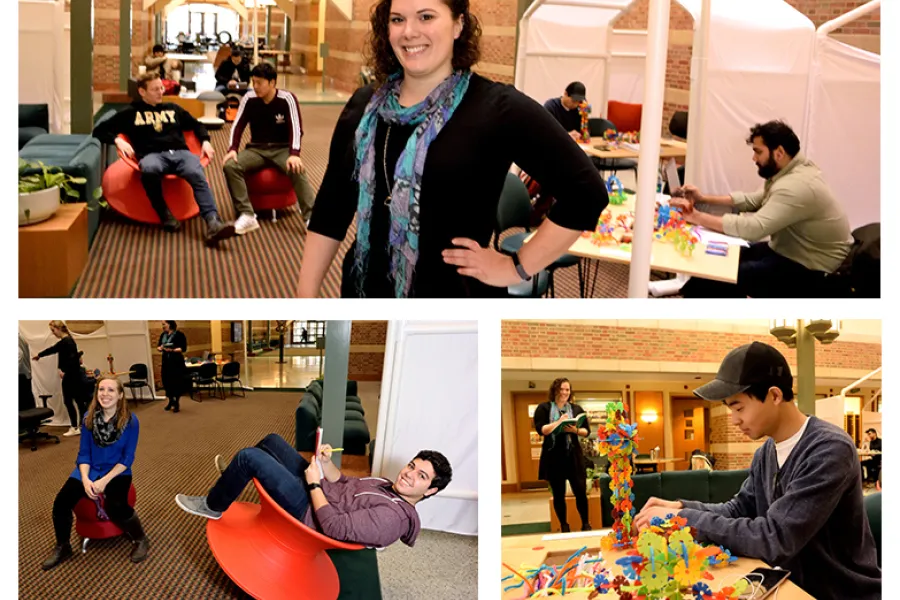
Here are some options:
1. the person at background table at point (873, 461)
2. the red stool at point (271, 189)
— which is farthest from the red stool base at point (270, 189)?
the person at background table at point (873, 461)

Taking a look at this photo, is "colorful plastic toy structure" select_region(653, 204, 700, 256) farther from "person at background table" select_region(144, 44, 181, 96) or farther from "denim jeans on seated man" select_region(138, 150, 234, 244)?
"person at background table" select_region(144, 44, 181, 96)

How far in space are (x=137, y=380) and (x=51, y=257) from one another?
58cm

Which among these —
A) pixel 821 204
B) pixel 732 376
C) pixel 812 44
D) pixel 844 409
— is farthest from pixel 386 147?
pixel 812 44

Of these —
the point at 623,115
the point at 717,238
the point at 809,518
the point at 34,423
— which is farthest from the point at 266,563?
the point at 623,115

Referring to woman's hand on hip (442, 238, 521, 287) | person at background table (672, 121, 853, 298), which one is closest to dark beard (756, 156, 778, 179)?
person at background table (672, 121, 853, 298)

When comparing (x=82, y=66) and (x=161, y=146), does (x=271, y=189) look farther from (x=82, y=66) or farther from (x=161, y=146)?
(x=82, y=66)

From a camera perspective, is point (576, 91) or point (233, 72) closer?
point (233, 72)

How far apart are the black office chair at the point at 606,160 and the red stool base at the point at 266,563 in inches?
59.9

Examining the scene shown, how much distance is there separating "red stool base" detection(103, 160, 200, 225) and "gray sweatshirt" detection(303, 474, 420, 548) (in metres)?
1.01

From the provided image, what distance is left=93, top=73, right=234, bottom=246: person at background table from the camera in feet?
10.0

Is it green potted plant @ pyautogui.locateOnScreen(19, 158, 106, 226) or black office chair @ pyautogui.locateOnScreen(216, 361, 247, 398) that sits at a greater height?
green potted plant @ pyautogui.locateOnScreen(19, 158, 106, 226)

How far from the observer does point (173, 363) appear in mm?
2748

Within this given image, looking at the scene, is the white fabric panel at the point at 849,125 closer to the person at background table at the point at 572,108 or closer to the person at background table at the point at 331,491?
the person at background table at the point at 572,108

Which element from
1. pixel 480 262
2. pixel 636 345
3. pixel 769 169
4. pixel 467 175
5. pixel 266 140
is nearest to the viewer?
pixel 467 175
